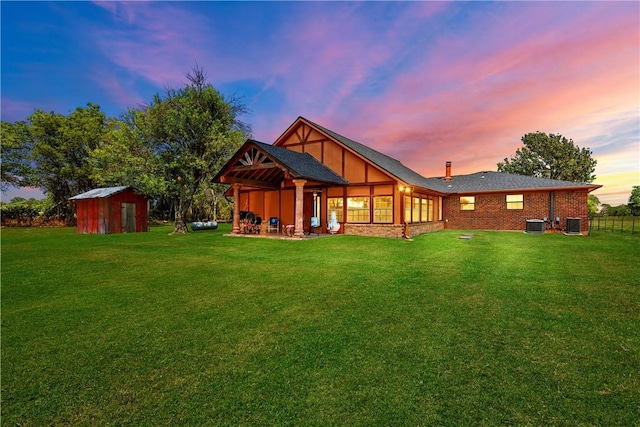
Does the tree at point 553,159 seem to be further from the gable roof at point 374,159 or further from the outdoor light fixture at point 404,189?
the outdoor light fixture at point 404,189

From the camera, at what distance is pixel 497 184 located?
2230 cm

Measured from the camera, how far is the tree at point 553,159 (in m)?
37.8

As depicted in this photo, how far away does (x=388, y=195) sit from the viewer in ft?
56.6

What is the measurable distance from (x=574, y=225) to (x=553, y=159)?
89.3ft

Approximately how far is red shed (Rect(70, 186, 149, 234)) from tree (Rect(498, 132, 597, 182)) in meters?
45.1

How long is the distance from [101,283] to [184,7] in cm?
1436

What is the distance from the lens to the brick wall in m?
19.2

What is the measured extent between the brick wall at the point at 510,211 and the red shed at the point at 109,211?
24.1 metres

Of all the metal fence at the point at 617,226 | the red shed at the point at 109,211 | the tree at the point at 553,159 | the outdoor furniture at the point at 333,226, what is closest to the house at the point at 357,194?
the outdoor furniture at the point at 333,226

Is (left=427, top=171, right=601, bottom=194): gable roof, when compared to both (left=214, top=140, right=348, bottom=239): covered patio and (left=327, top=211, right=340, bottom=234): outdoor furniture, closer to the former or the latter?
(left=327, top=211, right=340, bottom=234): outdoor furniture

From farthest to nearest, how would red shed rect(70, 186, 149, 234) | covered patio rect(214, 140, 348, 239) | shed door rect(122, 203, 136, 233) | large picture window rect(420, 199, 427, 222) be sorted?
shed door rect(122, 203, 136, 233), large picture window rect(420, 199, 427, 222), red shed rect(70, 186, 149, 234), covered patio rect(214, 140, 348, 239)

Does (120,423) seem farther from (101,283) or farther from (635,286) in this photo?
(635,286)

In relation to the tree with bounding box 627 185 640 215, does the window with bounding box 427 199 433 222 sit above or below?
below


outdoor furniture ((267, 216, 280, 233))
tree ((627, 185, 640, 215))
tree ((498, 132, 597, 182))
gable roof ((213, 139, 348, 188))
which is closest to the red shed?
gable roof ((213, 139, 348, 188))
